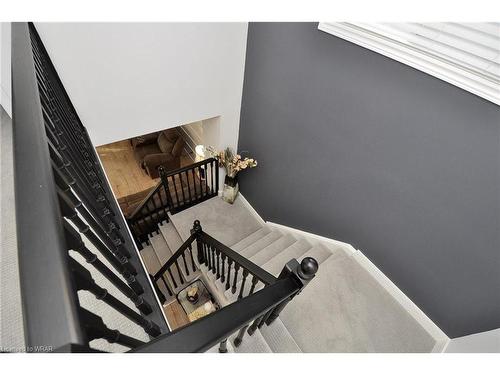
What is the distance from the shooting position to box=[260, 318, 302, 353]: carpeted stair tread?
1.96 meters

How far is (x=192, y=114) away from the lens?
350 centimetres

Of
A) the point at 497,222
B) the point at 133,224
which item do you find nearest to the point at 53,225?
the point at 497,222

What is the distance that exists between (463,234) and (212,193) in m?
3.49

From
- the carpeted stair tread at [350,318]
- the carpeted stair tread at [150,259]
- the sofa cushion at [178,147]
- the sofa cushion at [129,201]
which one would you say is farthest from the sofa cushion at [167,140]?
the carpeted stair tread at [350,318]

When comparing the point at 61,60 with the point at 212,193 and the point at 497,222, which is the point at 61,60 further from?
the point at 497,222

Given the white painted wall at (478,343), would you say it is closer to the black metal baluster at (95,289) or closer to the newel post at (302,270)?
the newel post at (302,270)

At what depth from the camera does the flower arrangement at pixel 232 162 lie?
379 centimetres

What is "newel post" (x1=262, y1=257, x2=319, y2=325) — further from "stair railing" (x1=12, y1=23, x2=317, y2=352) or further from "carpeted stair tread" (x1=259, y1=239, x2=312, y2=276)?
"carpeted stair tread" (x1=259, y1=239, x2=312, y2=276)

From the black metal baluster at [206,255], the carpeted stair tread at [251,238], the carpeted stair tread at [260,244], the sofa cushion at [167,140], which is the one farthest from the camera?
the sofa cushion at [167,140]

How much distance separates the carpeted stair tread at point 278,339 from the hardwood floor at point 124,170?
460 centimetres

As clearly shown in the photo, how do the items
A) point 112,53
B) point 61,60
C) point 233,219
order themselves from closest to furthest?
point 61,60, point 112,53, point 233,219
